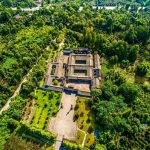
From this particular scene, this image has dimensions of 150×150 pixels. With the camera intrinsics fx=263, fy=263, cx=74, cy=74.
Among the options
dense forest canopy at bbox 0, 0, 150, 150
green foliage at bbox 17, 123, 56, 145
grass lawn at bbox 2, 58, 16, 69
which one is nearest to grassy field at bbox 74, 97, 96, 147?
dense forest canopy at bbox 0, 0, 150, 150

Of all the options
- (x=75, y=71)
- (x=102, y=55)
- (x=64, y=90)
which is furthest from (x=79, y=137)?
(x=102, y=55)

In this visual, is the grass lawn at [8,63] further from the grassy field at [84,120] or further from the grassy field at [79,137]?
the grassy field at [79,137]

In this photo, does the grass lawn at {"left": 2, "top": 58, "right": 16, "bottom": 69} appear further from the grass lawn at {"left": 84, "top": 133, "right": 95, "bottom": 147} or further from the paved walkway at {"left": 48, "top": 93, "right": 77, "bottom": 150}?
the grass lawn at {"left": 84, "top": 133, "right": 95, "bottom": 147}

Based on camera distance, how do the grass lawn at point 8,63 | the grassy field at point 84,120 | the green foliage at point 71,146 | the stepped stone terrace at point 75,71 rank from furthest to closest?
the grass lawn at point 8,63
the stepped stone terrace at point 75,71
the grassy field at point 84,120
the green foliage at point 71,146

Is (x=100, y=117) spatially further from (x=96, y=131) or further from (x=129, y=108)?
(x=129, y=108)

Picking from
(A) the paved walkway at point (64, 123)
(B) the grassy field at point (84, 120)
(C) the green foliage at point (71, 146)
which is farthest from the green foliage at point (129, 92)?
(C) the green foliage at point (71, 146)

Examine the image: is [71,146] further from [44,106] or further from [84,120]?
[44,106]
